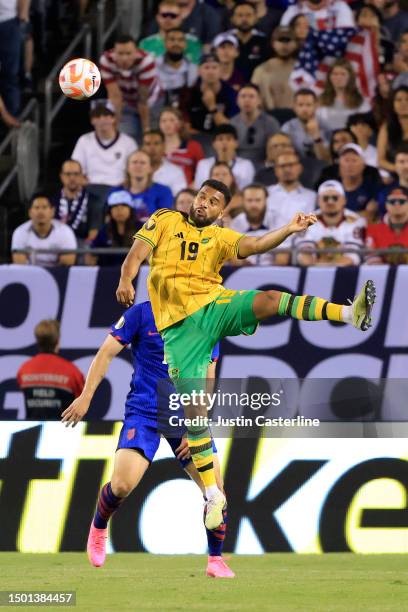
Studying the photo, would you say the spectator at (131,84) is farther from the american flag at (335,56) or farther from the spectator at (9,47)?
the american flag at (335,56)

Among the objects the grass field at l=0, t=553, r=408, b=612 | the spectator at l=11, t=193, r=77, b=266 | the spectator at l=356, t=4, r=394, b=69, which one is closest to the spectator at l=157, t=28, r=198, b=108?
the spectator at l=356, t=4, r=394, b=69

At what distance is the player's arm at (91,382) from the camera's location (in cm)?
1042

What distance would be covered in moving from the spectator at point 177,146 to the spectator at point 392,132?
2.03 metres

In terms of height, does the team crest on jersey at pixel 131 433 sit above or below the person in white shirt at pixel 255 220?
below

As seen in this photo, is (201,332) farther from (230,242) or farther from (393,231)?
(393,231)

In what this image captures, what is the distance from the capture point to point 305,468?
1238cm

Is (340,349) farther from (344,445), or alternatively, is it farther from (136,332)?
(136,332)

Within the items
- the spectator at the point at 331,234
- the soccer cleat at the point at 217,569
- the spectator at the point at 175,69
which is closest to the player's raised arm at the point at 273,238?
the soccer cleat at the point at 217,569

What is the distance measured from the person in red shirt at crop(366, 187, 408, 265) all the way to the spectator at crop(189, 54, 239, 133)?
3056 millimetres

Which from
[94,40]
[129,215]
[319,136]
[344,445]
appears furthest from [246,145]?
[344,445]

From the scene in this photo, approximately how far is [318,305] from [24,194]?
890 cm

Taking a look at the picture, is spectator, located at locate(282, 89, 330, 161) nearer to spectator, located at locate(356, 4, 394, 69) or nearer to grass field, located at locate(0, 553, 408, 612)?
spectator, located at locate(356, 4, 394, 69)

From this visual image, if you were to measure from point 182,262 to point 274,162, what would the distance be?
6.91 m

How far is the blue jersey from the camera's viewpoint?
10883 millimetres
